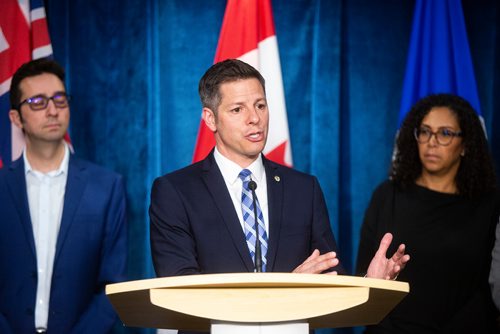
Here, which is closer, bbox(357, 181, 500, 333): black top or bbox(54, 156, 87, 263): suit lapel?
bbox(54, 156, 87, 263): suit lapel

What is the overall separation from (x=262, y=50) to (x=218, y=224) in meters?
1.81

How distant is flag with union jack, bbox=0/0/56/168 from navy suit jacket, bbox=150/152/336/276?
144 centimetres

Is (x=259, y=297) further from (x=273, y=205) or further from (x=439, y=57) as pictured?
(x=439, y=57)

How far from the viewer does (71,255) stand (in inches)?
132

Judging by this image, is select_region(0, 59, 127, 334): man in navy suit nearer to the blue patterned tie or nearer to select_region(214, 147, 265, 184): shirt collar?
select_region(214, 147, 265, 184): shirt collar

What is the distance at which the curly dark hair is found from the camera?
12.6 feet

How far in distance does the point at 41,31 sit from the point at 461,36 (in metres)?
2.53

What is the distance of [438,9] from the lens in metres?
4.45

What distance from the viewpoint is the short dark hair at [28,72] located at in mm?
3562

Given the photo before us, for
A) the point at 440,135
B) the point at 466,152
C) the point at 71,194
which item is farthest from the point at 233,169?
the point at 466,152

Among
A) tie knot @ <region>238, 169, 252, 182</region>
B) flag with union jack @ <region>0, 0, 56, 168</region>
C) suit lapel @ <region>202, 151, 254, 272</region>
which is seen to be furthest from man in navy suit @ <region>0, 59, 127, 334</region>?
tie knot @ <region>238, 169, 252, 182</region>

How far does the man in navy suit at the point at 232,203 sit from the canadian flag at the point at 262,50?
1212 millimetres

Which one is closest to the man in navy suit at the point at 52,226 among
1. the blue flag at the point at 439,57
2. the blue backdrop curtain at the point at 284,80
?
the blue backdrop curtain at the point at 284,80

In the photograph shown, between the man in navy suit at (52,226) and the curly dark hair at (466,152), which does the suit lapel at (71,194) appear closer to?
the man in navy suit at (52,226)
